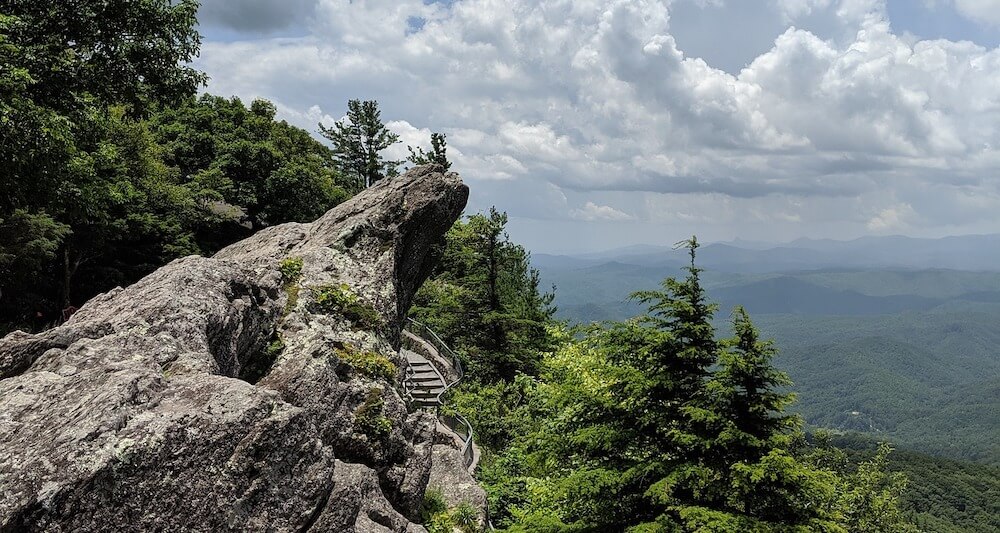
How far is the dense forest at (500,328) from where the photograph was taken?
35.8ft

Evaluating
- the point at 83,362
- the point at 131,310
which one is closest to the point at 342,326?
the point at 131,310

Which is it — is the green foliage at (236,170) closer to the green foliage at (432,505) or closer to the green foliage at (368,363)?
the green foliage at (368,363)

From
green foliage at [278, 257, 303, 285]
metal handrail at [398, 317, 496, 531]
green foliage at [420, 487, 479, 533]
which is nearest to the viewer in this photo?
green foliage at [420, 487, 479, 533]

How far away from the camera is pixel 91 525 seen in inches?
219

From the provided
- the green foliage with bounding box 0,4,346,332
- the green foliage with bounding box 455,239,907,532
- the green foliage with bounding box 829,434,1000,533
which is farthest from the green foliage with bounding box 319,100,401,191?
the green foliage with bounding box 829,434,1000,533

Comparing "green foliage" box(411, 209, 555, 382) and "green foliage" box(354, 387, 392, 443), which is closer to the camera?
"green foliage" box(354, 387, 392, 443)

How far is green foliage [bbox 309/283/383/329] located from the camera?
1405 centimetres

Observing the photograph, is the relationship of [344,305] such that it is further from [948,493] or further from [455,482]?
[948,493]

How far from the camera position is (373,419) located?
1192 cm

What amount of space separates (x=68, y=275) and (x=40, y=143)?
15630mm

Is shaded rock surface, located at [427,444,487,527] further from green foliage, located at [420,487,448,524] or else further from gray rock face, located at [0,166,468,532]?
gray rock face, located at [0,166,468,532]

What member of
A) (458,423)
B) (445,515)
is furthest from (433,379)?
(445,515)

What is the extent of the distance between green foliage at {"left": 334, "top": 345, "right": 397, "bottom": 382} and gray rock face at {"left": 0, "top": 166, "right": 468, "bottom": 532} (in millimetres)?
35

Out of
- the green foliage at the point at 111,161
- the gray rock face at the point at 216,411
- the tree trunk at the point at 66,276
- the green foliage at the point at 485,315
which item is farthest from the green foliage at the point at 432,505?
the tree trunk at the point at 66,276
